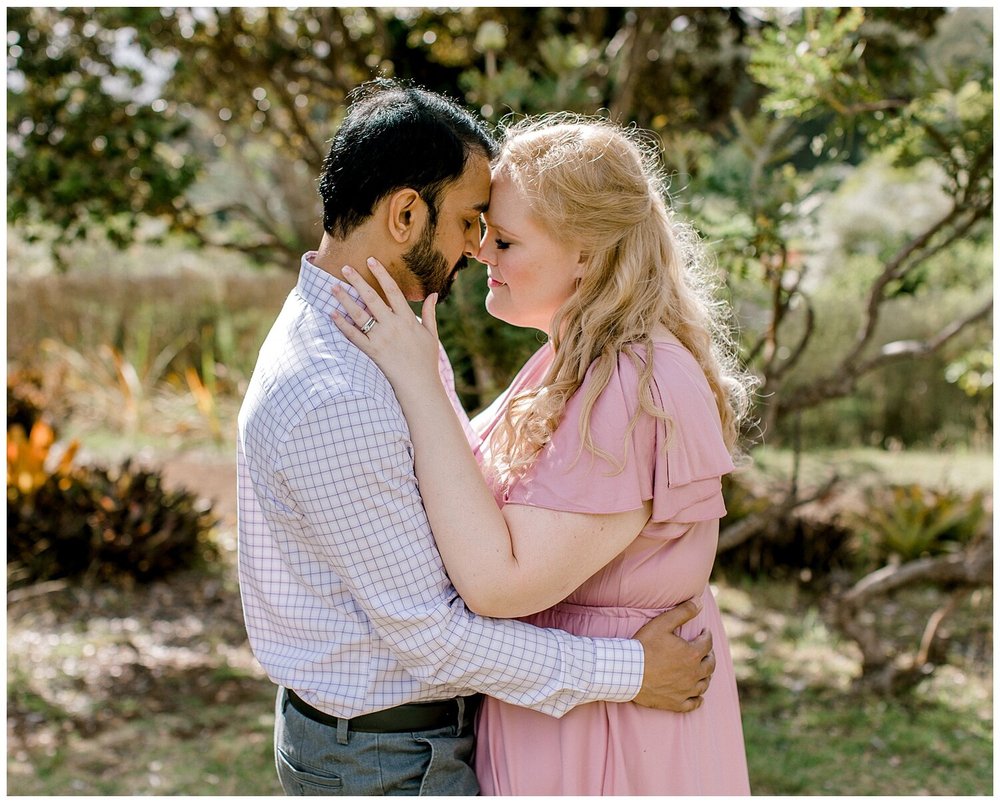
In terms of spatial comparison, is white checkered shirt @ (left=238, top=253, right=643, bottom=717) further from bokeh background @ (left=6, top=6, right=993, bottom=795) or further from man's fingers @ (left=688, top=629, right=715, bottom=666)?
bokeh background @ (left=6, top=6, right=993, bottom=795)

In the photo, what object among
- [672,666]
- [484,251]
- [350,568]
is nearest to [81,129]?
[484,251]

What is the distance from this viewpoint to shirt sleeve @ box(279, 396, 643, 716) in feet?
5.76

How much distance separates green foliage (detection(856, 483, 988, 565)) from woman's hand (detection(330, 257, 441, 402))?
6.10 m

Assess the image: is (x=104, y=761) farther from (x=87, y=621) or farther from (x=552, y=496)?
(x=552, y=496)

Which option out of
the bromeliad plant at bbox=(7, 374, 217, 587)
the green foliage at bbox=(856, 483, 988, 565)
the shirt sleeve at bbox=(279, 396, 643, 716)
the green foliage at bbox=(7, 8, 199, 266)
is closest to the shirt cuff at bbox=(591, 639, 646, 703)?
the shirt sleeve at bbox=(279, 396, 643, 716)

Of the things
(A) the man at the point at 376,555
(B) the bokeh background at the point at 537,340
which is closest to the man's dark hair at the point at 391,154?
(A) the man at the point at 376,555

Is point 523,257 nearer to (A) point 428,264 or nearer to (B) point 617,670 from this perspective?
(A) point 428,264

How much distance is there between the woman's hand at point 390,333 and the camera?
1878 mm

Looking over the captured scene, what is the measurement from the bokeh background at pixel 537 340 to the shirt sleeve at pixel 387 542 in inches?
53.0

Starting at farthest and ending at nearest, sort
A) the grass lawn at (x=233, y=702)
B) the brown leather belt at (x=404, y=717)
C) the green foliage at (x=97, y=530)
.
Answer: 1. the green foliage at (x=97, y=530)
2. the grass lawn at (x=233, y=702)
3. the brown leather belt at (x=404, y=717)

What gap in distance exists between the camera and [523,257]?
207 centimetres

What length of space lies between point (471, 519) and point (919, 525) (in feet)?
20.7

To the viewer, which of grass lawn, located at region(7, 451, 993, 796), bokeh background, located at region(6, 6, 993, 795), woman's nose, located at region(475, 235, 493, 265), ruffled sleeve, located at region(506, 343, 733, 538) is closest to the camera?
ruffled sleeve, located at region(506, 343, 733, 538)

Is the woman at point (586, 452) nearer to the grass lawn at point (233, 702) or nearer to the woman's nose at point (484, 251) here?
the woman's nose at point (484, 251)
